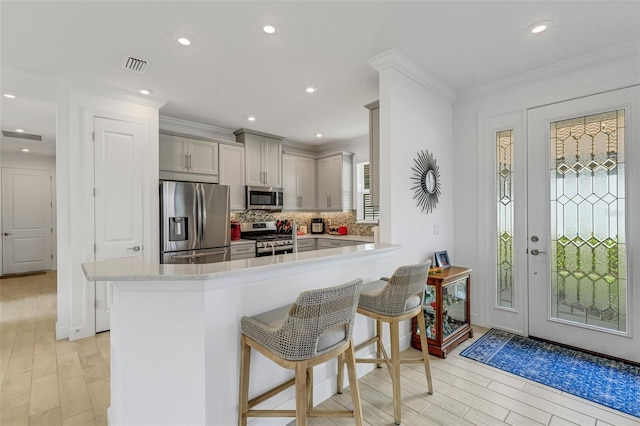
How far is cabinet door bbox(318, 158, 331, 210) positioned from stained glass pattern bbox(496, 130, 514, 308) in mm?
2956

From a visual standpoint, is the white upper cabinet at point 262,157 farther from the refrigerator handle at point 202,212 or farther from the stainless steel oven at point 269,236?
the refrigerator handle at point 202,212

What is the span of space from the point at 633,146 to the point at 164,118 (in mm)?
5153

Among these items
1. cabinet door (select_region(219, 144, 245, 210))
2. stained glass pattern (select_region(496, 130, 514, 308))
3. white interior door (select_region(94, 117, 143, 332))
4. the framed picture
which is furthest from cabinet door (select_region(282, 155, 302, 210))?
stained glass pattern (select_region(496, 130, 514, 308))

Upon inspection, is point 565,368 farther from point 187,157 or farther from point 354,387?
point 187,157

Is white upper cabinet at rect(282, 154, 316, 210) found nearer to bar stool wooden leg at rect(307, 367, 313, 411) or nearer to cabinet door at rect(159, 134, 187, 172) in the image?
cabinet door at rect(159, 134, 187, 172)

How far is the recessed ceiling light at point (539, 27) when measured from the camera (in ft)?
7.00

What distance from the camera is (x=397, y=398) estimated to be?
6.02 feet

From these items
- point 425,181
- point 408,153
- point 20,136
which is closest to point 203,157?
point 408,153

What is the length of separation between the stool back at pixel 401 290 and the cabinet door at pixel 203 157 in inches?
127

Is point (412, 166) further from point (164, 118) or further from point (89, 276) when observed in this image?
point (164, 118)

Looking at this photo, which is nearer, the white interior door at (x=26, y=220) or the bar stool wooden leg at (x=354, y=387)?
the bar stool wooden leg at (x=354, y=387)

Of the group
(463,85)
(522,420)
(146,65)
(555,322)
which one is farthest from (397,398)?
(146,65)

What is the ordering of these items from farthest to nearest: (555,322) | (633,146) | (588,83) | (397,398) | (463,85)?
(463,85) < (555,322) < (588,83) < (633,146) < (397,398)

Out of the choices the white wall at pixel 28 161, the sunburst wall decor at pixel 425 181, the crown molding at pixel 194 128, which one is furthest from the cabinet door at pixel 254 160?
the white wall at pixel 28 161
